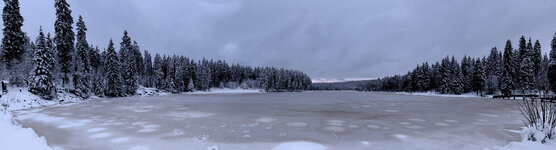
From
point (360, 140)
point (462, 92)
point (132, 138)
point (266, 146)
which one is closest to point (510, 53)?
point (462, 92)

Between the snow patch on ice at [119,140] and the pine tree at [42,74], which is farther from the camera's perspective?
the pine tree at [42,74]

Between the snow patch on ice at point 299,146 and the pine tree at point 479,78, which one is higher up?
the pine tree at point 479,78

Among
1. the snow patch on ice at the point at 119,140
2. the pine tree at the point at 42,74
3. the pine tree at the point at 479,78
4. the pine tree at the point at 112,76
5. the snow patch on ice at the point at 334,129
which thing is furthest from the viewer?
the pine tree at the point at 479,78

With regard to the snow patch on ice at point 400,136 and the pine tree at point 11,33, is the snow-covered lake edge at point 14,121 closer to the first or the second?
the pine tree at point 11,33

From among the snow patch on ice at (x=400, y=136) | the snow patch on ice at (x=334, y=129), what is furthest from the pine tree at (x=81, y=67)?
the snow patch on ice at (x=400, y=136)

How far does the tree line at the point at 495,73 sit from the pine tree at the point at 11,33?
62735mm

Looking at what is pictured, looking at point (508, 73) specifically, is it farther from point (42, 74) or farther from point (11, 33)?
point (11, 33)

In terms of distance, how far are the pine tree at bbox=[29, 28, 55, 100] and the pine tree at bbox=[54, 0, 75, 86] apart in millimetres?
4704

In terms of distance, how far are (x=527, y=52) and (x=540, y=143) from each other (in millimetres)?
63727

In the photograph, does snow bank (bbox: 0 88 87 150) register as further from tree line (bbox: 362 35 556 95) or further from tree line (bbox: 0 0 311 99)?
tree line (bbox: 362 35 556 95)

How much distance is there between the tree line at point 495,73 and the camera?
4766cm

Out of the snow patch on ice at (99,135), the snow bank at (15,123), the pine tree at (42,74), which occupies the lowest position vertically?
the snow patch on ice at (99,135)

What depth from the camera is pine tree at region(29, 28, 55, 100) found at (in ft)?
93.0

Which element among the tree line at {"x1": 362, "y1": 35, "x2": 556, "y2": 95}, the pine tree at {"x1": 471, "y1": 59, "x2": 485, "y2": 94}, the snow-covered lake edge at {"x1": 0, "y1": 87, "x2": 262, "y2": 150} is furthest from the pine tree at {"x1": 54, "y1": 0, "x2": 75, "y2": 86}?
the pine tree at {"x1": 471, "y1": 59, "x2": 485, "y2": 94}
